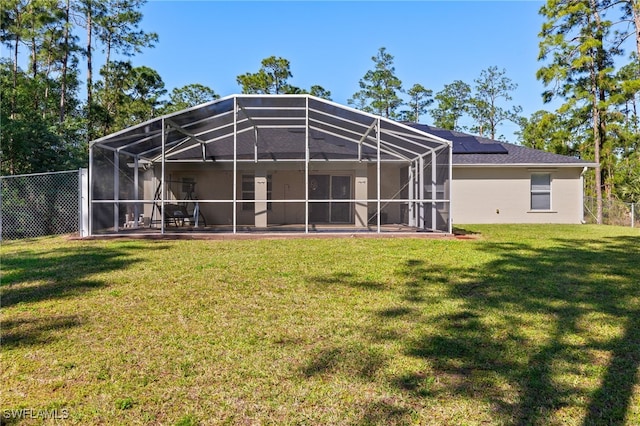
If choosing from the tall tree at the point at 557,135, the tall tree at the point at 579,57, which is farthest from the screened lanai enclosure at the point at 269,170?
the tall tree at the point at 579,57

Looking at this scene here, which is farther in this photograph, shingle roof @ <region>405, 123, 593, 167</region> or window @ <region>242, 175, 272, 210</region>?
shingle roof @ <region>405, 123, 593, 167</region>

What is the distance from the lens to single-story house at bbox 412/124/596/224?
53.0 ft

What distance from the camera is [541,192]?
53.4 feet

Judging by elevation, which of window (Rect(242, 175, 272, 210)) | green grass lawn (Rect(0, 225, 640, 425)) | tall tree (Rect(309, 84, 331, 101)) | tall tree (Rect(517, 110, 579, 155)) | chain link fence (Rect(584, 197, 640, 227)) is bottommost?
green grass lawn (Rect(0, 225, 640, 425))

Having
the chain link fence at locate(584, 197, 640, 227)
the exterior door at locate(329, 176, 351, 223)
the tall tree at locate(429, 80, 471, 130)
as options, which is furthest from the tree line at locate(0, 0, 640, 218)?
the exterior door at locate(329, 176, 351, 223)

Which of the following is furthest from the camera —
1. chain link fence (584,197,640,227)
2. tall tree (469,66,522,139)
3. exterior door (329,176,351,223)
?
tall tree (469,66,522,139)

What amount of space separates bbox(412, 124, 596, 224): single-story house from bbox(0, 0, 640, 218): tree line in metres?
2.80

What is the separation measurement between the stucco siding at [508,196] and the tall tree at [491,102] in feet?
67.9

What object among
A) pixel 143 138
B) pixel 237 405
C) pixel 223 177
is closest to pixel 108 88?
pixel 223 177

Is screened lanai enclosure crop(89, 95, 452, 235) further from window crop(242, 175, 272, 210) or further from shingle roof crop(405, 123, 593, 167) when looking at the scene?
shingle roof crop(405, 123, 593, 167)

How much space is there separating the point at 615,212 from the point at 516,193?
4759mm

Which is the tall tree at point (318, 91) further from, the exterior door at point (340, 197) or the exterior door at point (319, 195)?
the exterior door at point (340, 197)

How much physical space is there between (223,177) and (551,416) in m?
13.7

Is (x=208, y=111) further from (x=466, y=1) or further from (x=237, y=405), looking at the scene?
(x=237, y=405)
